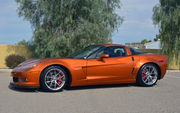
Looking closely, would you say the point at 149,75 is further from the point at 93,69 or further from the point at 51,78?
the point at 51,78

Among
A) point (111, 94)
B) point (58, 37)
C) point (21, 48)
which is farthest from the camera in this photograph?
point (21, 48)

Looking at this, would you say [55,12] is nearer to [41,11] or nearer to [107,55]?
[41,11]

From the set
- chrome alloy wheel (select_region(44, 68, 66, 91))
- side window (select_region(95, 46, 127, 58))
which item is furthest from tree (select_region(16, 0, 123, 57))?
chrome alloy wheel (select_region(44, 68, 66, 91))

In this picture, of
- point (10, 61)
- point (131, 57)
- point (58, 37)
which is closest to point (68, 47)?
point (58, 37)

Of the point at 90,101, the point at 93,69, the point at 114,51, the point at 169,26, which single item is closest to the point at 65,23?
the point at 169,26

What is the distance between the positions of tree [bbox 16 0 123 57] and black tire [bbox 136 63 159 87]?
1018 centimetres

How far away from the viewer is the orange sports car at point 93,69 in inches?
267

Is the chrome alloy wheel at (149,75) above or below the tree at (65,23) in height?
below

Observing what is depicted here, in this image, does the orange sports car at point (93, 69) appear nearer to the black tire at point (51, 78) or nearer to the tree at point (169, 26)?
the black tire at point (51, 78)

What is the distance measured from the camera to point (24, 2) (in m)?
19.0

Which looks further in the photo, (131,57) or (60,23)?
(60,23)

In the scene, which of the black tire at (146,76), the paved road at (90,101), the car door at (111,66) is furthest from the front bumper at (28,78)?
the black tire at (146,76)

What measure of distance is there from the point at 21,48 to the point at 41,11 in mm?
3988

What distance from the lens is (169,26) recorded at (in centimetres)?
2075
